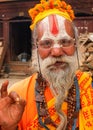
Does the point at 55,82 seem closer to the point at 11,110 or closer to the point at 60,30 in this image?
the point at 60,30

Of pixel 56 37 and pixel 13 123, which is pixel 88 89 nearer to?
pixel 56 37

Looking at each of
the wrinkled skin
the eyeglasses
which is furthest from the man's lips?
the wrinkled skin

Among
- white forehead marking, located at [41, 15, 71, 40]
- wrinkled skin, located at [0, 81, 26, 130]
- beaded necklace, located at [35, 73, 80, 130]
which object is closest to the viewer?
wrinkled skin, located at [0, 81, 26, 130]

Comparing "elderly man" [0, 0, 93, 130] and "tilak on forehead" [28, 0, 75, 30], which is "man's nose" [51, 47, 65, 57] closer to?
"elderly man" [0, 0, 93, 130]

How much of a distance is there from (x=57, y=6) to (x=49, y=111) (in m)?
0.90

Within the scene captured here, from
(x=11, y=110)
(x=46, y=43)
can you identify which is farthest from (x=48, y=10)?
(x=11, y=110)

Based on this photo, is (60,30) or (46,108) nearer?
(46,108)

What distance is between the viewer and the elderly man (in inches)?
113

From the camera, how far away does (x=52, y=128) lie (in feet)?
9.36

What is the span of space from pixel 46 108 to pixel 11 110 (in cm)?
45

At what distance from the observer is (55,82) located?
2.93 metres

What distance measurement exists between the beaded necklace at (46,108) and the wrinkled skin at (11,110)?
37 centimetres

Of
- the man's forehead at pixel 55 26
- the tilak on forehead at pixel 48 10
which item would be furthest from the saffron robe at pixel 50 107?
the tilak on forehead at pixel 48 10

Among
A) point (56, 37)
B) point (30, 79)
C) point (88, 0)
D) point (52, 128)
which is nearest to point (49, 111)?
point (52, 128)
